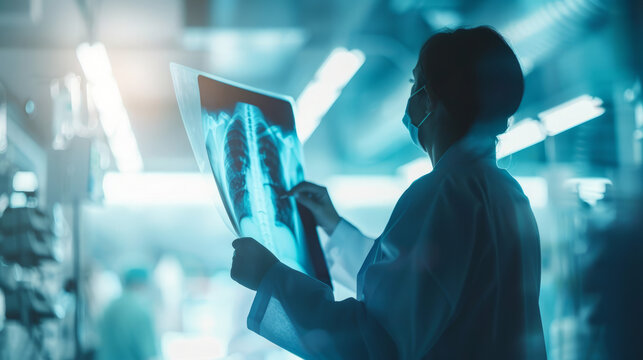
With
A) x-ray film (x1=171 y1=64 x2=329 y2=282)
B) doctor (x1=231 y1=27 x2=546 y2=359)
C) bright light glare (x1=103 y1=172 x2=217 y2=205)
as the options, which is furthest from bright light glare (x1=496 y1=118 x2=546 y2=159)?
bright light glare (x1=103 y1=172 x2=217 y2=205)

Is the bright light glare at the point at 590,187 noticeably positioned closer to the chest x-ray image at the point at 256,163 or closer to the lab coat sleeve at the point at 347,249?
the lab coat sleeve at the point at 347,249

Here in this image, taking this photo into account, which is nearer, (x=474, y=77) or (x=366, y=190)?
(x=474, y=77)

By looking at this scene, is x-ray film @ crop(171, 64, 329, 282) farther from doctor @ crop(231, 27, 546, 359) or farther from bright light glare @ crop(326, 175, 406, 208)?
bright light glare @ crop(326, 175, 406, 208)

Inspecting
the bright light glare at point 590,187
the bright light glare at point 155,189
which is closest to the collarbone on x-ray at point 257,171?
the bright light glare at point 590,187

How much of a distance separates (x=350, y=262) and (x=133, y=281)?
124 inches

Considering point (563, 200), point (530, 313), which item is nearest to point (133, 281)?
point (563, 200)

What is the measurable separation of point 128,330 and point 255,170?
332cm

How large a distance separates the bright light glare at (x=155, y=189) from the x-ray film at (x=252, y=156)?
5.25 meters

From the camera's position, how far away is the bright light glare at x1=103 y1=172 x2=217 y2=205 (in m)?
6.68

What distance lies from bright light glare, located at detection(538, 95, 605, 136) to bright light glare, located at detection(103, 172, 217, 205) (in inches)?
171

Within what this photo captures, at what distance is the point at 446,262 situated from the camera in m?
0.90

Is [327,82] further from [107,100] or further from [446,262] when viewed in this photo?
[446,262]

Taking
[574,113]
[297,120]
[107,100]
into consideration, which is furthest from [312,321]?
[107,100]

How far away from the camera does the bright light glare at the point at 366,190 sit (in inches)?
272
